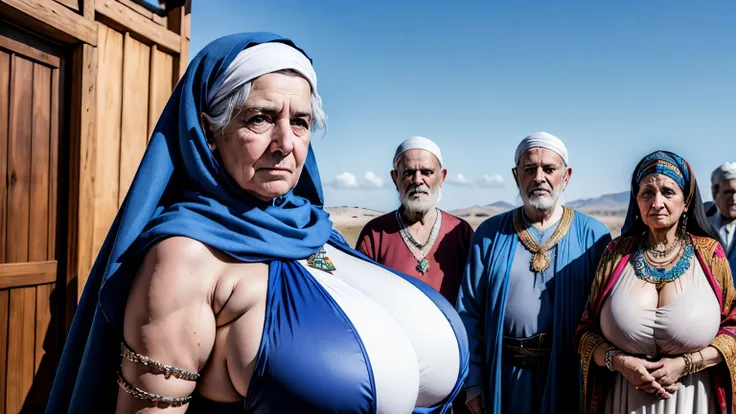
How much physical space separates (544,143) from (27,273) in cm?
284

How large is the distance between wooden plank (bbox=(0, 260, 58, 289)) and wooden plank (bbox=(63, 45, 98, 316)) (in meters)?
0.08

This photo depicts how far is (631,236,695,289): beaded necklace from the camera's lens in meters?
2.67

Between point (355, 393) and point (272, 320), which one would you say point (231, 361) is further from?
point (355, 393)

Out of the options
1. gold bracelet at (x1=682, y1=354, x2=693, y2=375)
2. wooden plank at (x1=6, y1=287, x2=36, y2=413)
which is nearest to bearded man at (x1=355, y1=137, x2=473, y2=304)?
gold bracelet at (x1=682, y1=354, x2=693, y2=375)

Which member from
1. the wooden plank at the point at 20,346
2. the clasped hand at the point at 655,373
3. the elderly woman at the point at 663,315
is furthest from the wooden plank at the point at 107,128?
the clasped hand at the point at 655,373

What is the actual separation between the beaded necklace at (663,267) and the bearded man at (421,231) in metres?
0.99

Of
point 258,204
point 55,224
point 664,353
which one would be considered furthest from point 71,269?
point 664,353

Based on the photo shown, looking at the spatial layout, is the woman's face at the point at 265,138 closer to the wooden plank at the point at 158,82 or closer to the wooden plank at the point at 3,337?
the wooden plank at the point at 3,337

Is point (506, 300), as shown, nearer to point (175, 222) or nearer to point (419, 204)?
point (419, 204)

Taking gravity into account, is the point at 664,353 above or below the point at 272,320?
below

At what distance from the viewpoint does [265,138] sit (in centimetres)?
129

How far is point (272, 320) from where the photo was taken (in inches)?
46.8

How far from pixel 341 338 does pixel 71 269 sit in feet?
6.69

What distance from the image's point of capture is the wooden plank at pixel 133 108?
9.77 feet
